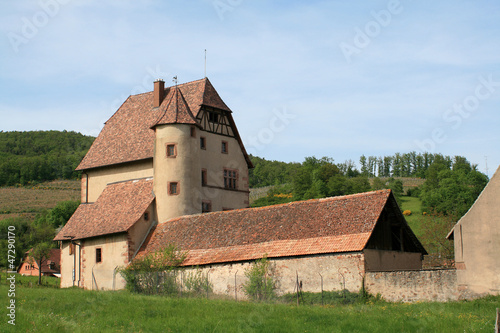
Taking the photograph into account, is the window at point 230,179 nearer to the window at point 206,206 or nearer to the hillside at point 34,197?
the window at point 206,206

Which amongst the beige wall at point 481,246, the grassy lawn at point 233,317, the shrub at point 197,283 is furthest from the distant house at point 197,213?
the grassy lawn at point 233,317

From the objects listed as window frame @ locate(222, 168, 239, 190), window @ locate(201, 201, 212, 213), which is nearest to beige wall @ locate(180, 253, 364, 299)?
window @ locate(201, 201, 212, 213)

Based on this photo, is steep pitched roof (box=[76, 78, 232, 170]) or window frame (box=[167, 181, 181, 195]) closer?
window frame (box=[167, 181, 181, 195])

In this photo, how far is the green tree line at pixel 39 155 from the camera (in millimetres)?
136875

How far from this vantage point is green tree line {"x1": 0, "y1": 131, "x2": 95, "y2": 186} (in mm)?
136875

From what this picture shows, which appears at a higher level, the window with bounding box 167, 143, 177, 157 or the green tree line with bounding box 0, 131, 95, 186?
the green tree line with bounding box 0, 131, 95, 186

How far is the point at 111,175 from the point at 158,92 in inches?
295

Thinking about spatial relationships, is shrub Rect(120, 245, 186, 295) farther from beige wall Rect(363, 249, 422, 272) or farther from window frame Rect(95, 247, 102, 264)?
beige wall Rect(363, 249, 422, 272)

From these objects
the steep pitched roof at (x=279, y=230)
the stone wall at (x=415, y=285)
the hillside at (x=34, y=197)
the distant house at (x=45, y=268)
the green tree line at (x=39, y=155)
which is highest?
the green tree line at (x=39, y=155)

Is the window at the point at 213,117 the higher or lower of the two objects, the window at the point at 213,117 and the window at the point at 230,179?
the higher

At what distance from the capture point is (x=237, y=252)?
115 ft

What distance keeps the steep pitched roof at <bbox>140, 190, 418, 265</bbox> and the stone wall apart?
6.51 feet

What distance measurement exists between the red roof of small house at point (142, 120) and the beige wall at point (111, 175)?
1.83 ft

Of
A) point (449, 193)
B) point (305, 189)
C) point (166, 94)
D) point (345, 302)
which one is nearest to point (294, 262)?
point (345, 302)
